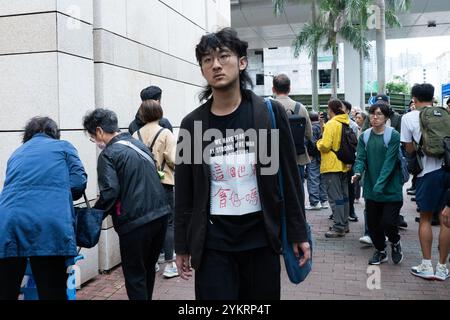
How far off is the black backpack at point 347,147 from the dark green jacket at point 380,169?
0.86 m

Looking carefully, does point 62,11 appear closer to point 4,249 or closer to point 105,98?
point 105,98

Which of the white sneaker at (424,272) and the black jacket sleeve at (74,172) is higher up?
the black jacket sleeve at (74,172)

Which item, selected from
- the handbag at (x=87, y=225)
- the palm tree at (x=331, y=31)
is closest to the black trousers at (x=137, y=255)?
the handbag at (x=87, y=225)

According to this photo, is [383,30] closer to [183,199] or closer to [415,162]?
[415,162]

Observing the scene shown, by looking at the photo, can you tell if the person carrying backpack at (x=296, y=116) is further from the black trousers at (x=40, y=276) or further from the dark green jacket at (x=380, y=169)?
the black trousers at (x=40, y=276)

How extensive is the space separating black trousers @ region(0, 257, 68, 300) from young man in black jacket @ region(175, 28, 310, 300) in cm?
128

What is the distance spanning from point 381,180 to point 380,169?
260 mm

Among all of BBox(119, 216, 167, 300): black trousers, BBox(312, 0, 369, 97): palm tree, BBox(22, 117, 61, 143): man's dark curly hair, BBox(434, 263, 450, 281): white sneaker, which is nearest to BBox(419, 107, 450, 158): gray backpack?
BBox(434, 263, 450, 281): white sneaker

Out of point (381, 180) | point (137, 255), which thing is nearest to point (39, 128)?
point (137, 255)

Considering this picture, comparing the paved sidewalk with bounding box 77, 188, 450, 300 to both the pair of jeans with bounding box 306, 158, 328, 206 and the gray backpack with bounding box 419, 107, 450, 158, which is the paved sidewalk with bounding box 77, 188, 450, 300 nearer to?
the gray backpack with bounding box 419, 107, 450, 158

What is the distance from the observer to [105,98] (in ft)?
17.0

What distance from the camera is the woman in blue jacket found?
3.11 m

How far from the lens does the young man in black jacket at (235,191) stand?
242 centimetres

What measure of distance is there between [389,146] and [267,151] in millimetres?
3241
